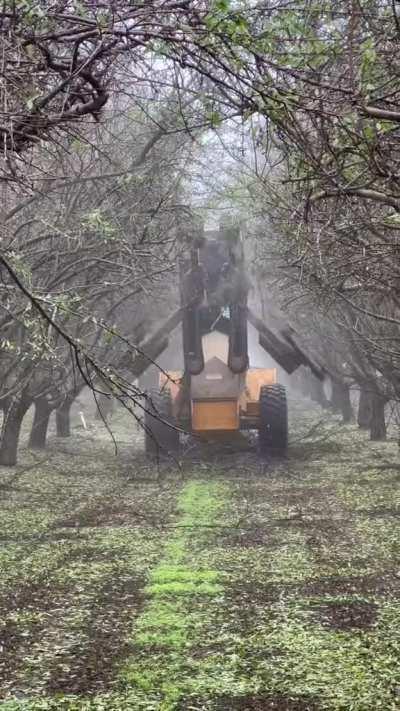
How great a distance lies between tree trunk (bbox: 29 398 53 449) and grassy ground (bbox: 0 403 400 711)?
445 centimetres

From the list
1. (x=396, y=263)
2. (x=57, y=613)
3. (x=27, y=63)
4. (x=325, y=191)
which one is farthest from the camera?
(x=396, y=263)

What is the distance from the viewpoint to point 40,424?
76.6ft

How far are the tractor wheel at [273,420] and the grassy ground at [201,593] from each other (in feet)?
7.08

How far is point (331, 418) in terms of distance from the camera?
3425 centimetres

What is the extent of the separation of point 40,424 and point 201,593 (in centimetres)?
1466

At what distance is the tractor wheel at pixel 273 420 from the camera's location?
1983 centimetres

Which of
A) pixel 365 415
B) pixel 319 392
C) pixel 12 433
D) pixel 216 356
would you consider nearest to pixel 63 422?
pixel 12 433


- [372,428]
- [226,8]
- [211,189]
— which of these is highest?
[211,189]

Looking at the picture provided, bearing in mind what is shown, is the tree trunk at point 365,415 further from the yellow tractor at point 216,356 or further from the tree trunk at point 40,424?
the tree trunk at point 40,424

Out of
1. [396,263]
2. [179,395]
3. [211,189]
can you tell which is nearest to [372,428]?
[179,395]

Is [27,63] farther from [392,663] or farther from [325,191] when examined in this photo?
[392,663]

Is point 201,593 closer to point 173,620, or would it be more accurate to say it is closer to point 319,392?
point 173,620

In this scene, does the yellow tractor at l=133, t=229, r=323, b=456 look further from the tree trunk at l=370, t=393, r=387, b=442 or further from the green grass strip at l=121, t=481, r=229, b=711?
the green grass strip at l=121, t=481, r=229, b=711

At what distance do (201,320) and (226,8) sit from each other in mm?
15285
